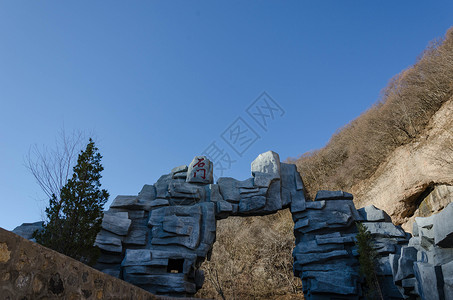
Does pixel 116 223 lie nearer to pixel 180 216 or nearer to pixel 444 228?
pixel 180 216

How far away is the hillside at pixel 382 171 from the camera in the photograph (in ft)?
40.4

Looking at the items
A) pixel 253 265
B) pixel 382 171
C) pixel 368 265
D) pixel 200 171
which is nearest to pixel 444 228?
pixel 368 265

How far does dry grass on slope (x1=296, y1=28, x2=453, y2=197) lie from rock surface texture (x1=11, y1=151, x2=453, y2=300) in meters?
7.03

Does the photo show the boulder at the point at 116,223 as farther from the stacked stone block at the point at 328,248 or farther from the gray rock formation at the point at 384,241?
the gray rock formation at the point at 384,241

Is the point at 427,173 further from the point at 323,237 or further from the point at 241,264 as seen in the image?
the point at 241,264

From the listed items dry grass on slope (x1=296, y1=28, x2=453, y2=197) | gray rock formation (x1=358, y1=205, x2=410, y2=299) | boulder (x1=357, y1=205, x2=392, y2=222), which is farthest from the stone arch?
dry grass on slope (x1=296, y1=28, x2=453, y2=197)

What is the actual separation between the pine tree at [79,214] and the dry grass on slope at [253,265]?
330 inches

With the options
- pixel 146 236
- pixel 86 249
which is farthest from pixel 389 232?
pixel 86 249

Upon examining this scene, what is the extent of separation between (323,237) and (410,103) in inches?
373

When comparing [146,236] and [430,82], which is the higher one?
[430,82]

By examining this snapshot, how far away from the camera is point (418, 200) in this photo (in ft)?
40.6

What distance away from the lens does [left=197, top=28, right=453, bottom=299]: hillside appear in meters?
12.3

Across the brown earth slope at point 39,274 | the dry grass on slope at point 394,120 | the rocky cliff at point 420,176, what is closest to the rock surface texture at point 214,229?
the rocky cliff at point 420,176

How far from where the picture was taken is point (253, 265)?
17234 mm
